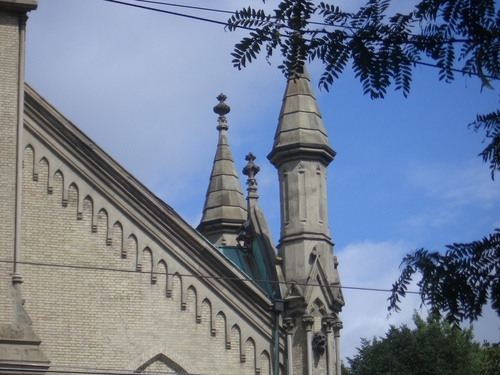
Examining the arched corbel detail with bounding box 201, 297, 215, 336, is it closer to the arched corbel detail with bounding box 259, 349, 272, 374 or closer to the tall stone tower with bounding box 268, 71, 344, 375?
the arched corbel detail with bounding box 259, 349, 272, 374

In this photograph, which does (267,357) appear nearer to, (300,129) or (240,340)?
(240,340)

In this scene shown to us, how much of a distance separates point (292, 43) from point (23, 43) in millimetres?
11259

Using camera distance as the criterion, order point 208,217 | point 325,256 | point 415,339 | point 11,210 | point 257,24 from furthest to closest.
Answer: point 415,339 < point 208,217 < point 325,256 < point 11,210 < point 257,24

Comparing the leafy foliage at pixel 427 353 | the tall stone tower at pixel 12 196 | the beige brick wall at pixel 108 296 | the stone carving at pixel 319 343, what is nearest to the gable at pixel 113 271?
the beige brick wall at pixel 108 296

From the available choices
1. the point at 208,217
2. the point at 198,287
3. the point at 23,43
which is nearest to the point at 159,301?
the point at 198,287

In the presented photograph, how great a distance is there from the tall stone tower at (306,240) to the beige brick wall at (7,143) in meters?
5.77

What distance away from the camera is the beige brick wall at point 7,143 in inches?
754

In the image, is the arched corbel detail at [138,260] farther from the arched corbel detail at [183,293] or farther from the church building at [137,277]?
the arched corbel detail at [183,293]

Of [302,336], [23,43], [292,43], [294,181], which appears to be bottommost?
[302,336]

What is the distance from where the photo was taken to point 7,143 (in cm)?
1991

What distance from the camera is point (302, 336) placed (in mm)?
22438

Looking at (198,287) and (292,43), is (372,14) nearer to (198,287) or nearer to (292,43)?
(292,43)

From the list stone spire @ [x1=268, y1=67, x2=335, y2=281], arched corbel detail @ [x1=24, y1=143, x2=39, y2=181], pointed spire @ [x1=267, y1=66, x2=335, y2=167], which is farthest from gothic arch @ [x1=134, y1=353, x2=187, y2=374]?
pointed spire @ [x1=267, y1=66, x2=335, y2=167]

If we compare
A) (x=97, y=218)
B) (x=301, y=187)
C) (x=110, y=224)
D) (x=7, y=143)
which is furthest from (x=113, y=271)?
(x=301, y=187)
